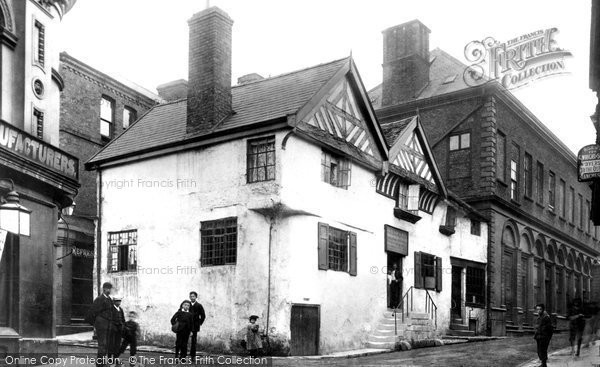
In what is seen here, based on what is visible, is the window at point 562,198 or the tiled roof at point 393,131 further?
the window at point 562,198

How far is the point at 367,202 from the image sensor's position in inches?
914

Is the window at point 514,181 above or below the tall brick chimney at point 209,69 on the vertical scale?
below

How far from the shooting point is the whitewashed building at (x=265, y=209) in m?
19.8

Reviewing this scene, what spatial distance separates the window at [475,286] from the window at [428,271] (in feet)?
9.58

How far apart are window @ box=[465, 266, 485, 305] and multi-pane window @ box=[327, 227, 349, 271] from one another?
9.63 meters

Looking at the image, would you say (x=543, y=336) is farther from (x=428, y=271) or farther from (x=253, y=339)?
(x=428, y=271)

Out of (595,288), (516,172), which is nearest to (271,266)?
(516,172)

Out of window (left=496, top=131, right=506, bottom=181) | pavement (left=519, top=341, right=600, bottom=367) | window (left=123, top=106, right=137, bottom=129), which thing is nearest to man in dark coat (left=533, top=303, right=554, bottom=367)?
pavement (left=519, top=341, right=600, bottom=367)

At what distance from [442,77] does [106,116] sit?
51.8 feet

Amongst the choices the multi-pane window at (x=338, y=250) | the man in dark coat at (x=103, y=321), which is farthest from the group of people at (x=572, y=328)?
the man in dark coat at (x=103, y=321)

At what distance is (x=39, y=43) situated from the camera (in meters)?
17.0

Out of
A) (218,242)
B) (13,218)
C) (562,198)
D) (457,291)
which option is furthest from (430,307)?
(562,198)

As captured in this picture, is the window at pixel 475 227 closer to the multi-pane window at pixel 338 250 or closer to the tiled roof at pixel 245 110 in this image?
the multi-pane window at pixel 338 250

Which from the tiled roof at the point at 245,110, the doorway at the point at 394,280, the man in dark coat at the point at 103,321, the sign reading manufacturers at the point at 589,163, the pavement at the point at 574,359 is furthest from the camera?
the doorway at the point at 394,280
